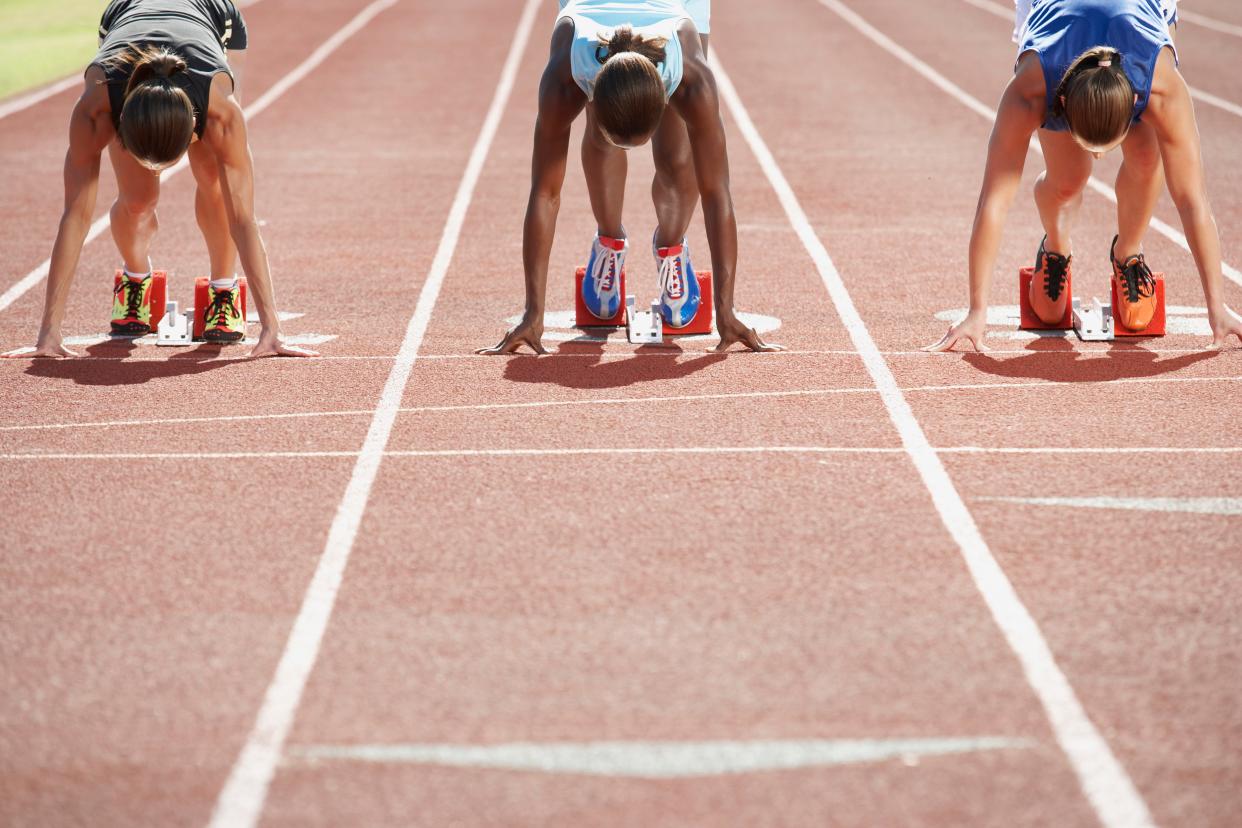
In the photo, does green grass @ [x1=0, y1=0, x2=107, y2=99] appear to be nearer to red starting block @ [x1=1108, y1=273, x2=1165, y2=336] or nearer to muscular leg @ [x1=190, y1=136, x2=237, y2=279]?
muscular leg @ [x1=190, y1=136, x2=237, y2=279]

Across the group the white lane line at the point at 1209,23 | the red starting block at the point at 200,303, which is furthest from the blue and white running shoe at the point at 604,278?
the white lane line at the point at 1209,23

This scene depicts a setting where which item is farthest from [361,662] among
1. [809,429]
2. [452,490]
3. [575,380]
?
[575,380]

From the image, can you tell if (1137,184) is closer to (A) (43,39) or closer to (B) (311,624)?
(B) (311,624)

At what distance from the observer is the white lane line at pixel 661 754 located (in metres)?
3.32

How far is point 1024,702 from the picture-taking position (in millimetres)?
3600

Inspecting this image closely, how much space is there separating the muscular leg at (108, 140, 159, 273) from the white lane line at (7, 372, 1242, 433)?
5.37 feet

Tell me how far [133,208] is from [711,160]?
8.58 ft

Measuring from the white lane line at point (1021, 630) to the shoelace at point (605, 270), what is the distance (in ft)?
3.60

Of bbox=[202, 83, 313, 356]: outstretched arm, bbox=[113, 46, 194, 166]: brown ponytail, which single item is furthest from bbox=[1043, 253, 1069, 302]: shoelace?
bbox=[113, 46, 194, 166]: brown ponytail

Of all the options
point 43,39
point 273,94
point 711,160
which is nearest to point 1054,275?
point 711,160

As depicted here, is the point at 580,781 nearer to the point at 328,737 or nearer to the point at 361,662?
the point at 328,737

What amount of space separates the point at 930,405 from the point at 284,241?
5.28 meters

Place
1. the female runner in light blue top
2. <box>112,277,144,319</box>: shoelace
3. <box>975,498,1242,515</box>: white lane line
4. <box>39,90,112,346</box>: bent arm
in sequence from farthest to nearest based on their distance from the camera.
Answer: <box>112,277,144,319</box>: shoelace, <box>39,90,112,346</box>: bent arm, the female runner in light blue top, <box>975,498,1242,515</box>: white lane line

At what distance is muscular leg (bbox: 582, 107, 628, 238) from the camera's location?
24.1ft
